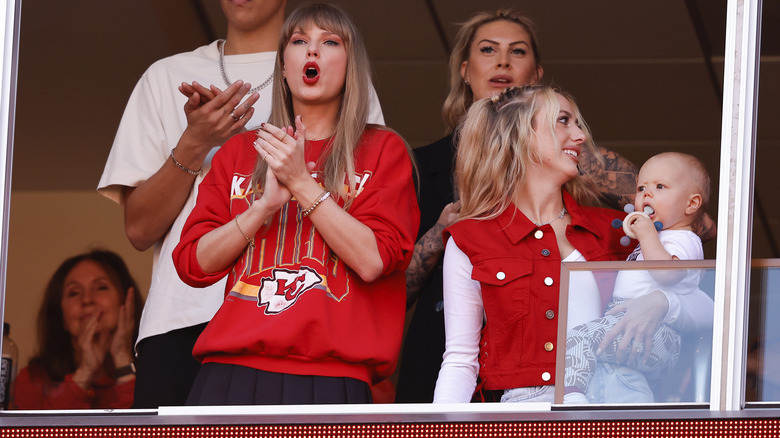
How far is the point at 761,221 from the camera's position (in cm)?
712

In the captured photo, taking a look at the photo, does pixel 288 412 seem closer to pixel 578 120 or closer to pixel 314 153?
pixel 314 153

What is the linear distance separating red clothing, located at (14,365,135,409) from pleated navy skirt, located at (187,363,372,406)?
2245mm

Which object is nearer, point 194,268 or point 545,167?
point 194,268

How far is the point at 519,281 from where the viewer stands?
3141 mm

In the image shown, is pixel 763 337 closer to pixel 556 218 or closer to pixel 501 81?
pixel 556 218

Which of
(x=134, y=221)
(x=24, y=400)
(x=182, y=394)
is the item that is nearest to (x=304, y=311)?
(x=182, y=394)

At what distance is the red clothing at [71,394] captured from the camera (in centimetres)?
537

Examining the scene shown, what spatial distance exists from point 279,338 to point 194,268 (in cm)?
32

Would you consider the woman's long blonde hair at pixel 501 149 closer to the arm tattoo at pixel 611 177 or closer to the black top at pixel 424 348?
the arm tattoo at pixel 611 177

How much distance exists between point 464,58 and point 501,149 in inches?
35.3

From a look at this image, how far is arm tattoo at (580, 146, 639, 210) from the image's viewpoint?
3.58 meters

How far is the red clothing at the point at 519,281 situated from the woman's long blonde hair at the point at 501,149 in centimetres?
8

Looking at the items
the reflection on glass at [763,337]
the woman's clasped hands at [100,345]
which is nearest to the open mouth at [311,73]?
the reflection on glass at [763,337]

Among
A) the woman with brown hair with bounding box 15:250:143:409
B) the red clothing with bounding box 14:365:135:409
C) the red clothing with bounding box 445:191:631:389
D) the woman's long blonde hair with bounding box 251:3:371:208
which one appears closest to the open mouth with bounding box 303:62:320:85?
the woman's long blonde hair with bounding box 251:3:371:208
